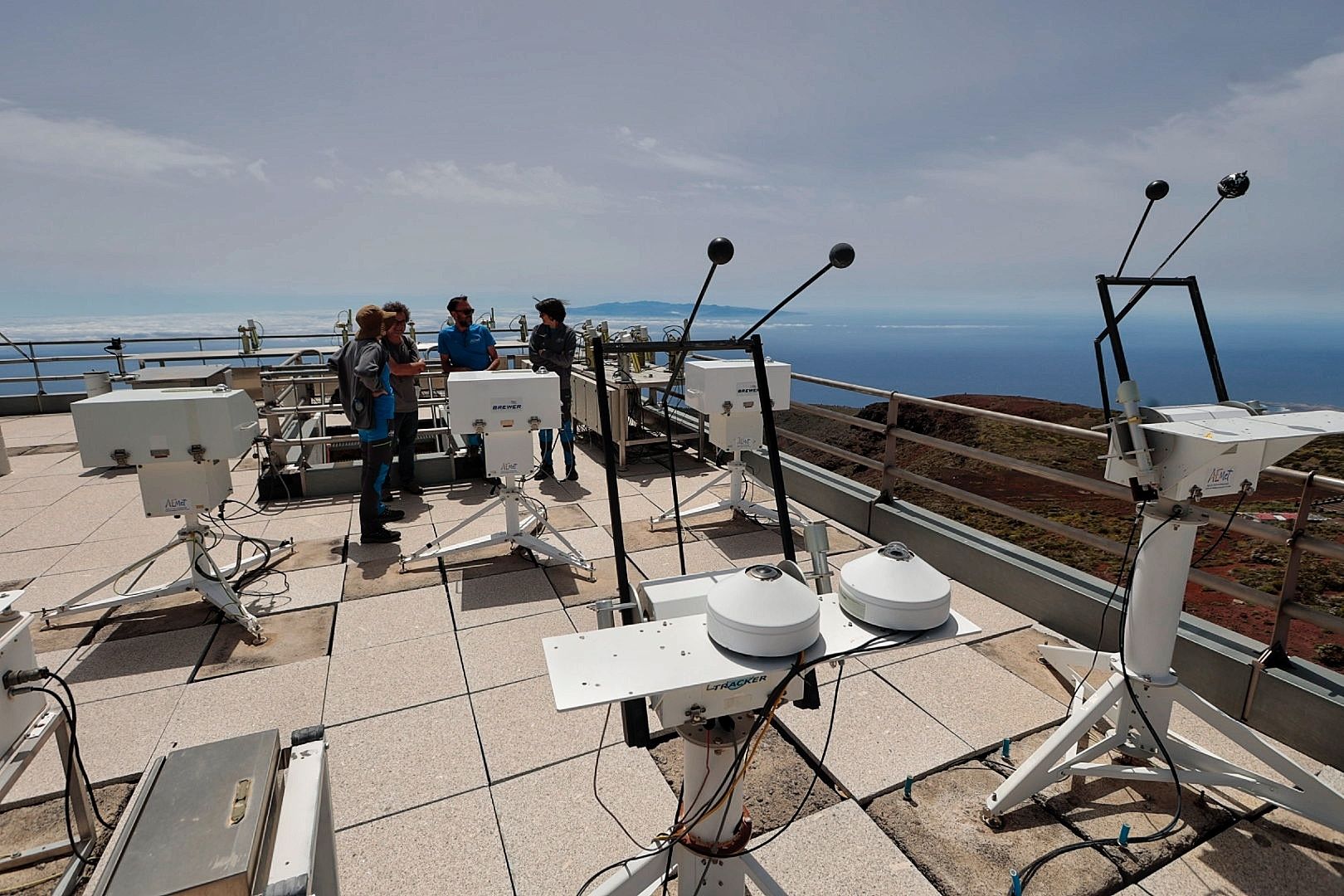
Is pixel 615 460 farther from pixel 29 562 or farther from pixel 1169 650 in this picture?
pixel 29 562

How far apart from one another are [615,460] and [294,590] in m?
3.28

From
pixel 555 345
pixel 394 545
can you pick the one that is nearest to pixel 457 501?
pixel 394 545

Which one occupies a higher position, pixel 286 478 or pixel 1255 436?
pixel 1255 436

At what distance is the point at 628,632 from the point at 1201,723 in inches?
109

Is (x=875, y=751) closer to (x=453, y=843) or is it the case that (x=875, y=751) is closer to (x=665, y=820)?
(x=665, y=820)

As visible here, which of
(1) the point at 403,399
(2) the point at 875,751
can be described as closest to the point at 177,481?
(1) the point at 403,399

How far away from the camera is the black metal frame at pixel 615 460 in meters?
1.50

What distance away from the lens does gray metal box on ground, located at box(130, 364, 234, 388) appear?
648 cm

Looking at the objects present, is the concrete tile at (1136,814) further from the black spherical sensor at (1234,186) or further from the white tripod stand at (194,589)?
the white tripod stand at (194,589)

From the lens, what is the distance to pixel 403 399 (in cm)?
560

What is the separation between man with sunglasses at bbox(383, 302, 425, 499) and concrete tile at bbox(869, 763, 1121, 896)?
13.9 feet

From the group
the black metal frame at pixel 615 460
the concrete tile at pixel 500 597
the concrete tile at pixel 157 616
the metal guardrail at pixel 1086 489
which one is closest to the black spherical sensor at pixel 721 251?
the black metal frame at pixel 615 460

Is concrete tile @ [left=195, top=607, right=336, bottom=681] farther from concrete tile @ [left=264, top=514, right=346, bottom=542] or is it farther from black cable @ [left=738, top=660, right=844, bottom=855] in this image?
black cable @ [left=738, top=660, right=844, bottom=855]

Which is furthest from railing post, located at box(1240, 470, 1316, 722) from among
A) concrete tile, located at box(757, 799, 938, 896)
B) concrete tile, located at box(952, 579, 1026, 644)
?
concrete tile, located at box(757, 799, 938, 896)
